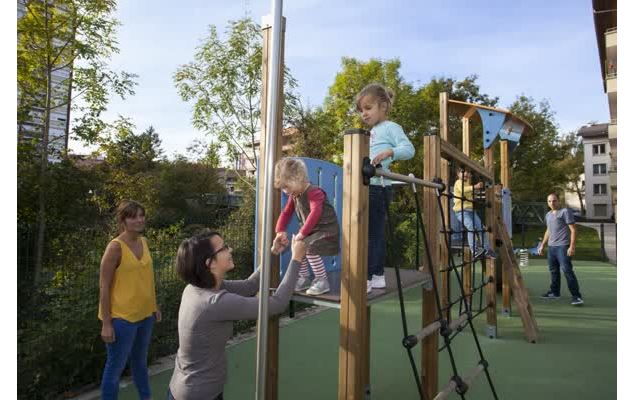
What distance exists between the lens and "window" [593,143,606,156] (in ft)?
163

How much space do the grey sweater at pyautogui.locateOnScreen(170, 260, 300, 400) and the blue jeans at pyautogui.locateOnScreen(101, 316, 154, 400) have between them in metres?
0.94

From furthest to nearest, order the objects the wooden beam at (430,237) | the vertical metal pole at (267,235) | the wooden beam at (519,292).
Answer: the wooden beam at (519,292), the wooden beam at (430,237), the vertical metal pole at (267,235)

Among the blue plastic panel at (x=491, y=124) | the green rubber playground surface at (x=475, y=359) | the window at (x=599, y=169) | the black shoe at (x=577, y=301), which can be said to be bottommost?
the green rubber playground surface at (x=475, y=359)

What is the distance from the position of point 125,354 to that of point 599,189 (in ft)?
192

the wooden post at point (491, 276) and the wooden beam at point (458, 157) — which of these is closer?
the wooden beam at point (458, 157)

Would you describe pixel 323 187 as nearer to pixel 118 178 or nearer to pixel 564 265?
pixel 564 265

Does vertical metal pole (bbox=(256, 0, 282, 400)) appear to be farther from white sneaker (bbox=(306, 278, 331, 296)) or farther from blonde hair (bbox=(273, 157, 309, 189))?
white sneaker (bbox=(306, 278, 331, 296))

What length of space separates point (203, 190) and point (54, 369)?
23116 mm

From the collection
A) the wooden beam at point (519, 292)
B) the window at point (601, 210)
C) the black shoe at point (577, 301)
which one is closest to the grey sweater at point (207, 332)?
the wooden beam at point (519, 292)

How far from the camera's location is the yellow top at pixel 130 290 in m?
2.76

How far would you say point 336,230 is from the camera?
2385 millimetres

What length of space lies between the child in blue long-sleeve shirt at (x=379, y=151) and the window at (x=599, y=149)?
56693 mm

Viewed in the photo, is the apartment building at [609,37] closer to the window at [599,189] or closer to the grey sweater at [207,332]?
the grey sweater at [207,332]
